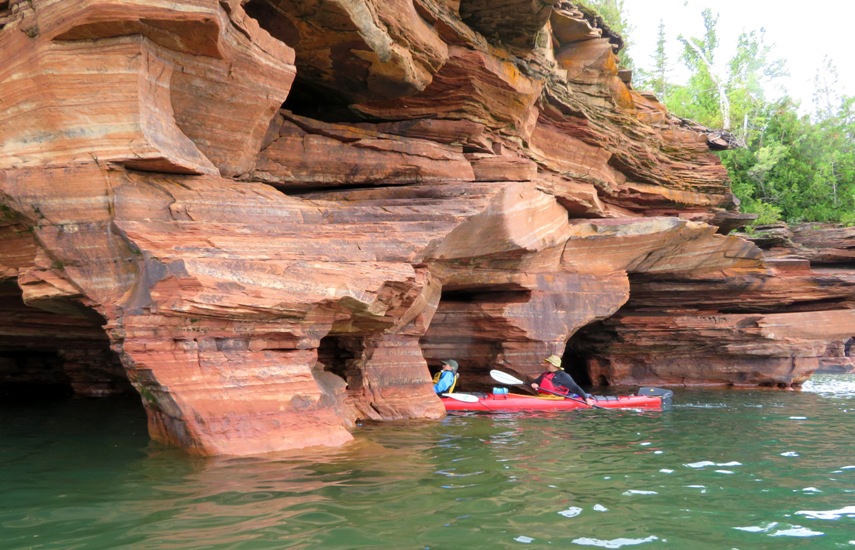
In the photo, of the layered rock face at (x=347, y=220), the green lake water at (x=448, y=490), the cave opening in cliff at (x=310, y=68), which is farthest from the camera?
the cave opening in cliff at (x=310, y=68)

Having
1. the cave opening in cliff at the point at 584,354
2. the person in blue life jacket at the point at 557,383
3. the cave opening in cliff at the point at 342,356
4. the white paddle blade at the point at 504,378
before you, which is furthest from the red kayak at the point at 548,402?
the cave opening in cliff at the point at 584,354

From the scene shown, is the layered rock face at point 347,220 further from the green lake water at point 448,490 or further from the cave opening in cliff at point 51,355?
the green lake water at point 448,490

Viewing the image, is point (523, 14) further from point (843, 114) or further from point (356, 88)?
point (843, 114)

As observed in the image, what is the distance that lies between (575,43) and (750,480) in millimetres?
11954

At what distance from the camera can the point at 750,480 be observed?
7.32 meters

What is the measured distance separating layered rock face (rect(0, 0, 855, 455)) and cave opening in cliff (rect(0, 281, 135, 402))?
0.07 metres

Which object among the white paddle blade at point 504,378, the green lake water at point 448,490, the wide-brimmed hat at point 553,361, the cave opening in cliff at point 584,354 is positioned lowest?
the cave opening in cliff at point 584,354

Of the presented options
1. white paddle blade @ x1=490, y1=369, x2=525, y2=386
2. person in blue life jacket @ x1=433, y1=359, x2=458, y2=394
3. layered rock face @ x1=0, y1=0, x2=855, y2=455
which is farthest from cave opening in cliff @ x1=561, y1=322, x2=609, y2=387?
person in blue life jacket @ x1=433, y1=359, x2=458, y2=394

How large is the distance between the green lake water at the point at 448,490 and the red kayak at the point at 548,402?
180 centimetres

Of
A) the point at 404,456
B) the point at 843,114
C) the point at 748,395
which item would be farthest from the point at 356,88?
the point at 843,114

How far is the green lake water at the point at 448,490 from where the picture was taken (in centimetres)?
529

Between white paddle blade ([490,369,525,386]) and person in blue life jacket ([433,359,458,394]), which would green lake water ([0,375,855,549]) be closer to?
person in blue life jacket ([433,359,458,394])

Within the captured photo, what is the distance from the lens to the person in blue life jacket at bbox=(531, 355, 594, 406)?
13.8 meters

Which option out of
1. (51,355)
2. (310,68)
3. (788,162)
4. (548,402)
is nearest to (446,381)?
(548,402)
